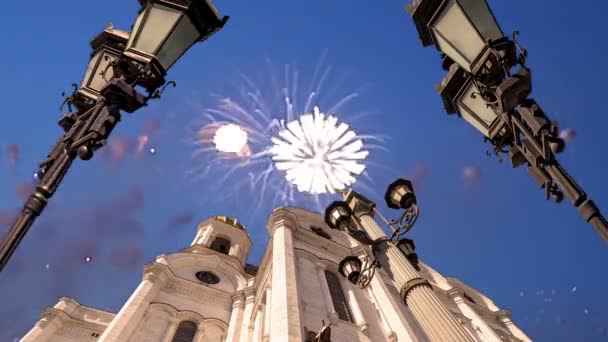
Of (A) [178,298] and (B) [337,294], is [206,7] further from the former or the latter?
(A) [178,298]

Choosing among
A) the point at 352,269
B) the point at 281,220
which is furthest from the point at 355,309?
the point at 352,269

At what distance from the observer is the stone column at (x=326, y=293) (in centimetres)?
1345

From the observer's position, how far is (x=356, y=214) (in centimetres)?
810

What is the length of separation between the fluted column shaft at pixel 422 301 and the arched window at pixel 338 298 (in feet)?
30.2

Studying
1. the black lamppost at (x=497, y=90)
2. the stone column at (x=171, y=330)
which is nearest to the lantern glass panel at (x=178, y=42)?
the black lamppost at (x=497, y=90)

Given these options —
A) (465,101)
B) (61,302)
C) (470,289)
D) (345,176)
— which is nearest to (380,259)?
(465,101)

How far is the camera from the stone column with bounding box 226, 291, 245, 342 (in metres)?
18.5

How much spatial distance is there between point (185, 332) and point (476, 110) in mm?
19719

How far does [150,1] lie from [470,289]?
34.8 meters

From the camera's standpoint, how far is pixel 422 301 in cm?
511

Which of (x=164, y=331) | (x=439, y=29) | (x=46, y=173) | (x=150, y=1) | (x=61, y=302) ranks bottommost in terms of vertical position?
(x=46, y=173)

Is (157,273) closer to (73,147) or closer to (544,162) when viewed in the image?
(73,147)

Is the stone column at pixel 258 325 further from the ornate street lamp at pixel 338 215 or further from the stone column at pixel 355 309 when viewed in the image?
the ornate street lamp at pixel 338 215

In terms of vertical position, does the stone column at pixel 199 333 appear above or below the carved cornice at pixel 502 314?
below
